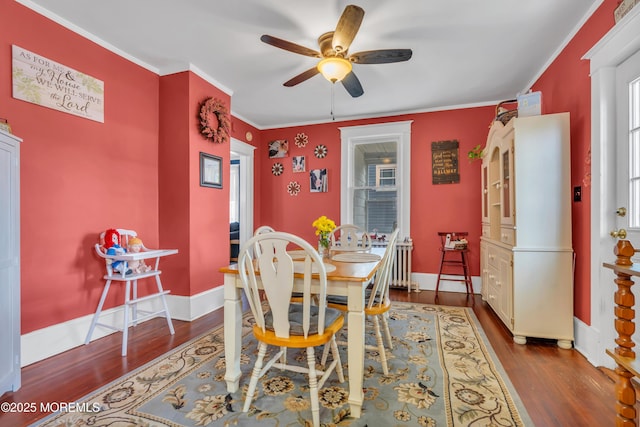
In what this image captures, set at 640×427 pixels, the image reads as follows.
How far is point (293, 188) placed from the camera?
15.5 ft

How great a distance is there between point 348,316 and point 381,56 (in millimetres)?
1742

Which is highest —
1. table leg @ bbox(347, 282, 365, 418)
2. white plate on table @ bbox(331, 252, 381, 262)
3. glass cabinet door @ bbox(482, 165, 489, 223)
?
glass cabinet door @ bbox(482, 165, 489, 223)

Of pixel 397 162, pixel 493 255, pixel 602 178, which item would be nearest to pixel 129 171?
pixel 397 162

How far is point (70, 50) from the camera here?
228 centimetres

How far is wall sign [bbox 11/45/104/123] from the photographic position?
2.00m

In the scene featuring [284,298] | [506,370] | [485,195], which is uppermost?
[485,195]

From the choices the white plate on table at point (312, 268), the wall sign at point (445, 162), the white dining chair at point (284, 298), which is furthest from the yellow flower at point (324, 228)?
the wall sign at point (445, 162)

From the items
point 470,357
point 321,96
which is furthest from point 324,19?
point 470,357

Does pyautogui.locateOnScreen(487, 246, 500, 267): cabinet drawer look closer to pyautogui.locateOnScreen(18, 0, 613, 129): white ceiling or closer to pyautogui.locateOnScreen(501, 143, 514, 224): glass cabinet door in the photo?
pyautogui.locateOnScreen(501, 143, 514, 224): glass cabinet door

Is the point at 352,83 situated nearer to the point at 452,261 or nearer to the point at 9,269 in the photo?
the point at 9,269

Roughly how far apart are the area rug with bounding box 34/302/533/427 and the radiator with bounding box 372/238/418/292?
5.49 feet

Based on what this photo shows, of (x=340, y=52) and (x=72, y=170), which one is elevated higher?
(x=340, y=52)

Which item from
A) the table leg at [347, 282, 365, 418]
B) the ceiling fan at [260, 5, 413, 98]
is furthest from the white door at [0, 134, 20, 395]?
the table leg at [347, 282, 365, 418]

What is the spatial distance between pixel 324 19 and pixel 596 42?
75.1 inches
